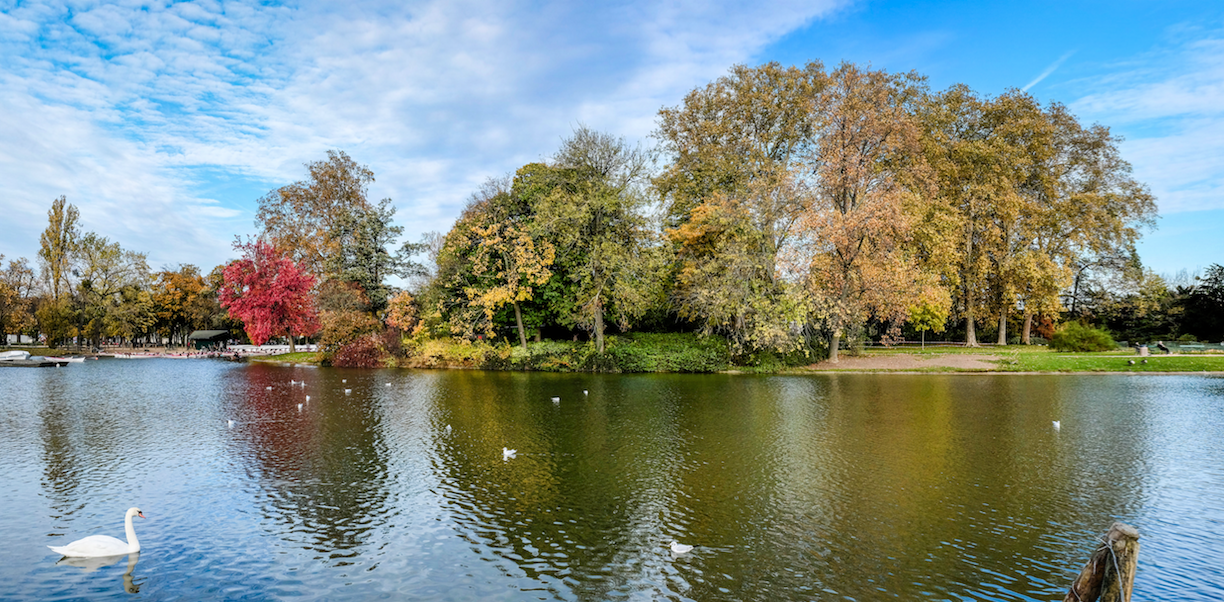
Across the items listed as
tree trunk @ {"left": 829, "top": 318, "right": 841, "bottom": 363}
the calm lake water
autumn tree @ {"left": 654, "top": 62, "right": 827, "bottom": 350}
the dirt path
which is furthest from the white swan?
the dirt path

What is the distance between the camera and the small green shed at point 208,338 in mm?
77062

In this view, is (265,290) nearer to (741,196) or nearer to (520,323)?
(520,323)

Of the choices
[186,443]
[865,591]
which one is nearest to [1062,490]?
[865,591]

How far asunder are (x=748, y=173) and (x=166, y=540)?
34.6 m

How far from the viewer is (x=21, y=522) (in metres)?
10.5

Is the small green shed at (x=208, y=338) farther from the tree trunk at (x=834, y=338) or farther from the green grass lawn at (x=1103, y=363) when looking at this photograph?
the green grass lawn at (x=1103, y=363)

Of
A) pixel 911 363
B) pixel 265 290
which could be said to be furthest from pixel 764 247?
pixel 265 290

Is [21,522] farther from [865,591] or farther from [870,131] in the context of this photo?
[870,131]

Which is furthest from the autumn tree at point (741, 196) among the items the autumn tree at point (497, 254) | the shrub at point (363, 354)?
the shrub at point (363, 354)

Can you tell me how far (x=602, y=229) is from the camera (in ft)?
126

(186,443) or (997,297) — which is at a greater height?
(997,297)

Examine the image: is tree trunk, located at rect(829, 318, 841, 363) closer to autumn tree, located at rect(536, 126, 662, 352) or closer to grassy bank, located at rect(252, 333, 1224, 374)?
grassy bank, located at rect(252, 333, 1224, 374)

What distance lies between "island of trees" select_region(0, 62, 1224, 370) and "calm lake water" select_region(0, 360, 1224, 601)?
519 inches

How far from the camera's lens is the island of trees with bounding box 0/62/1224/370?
34469mm
